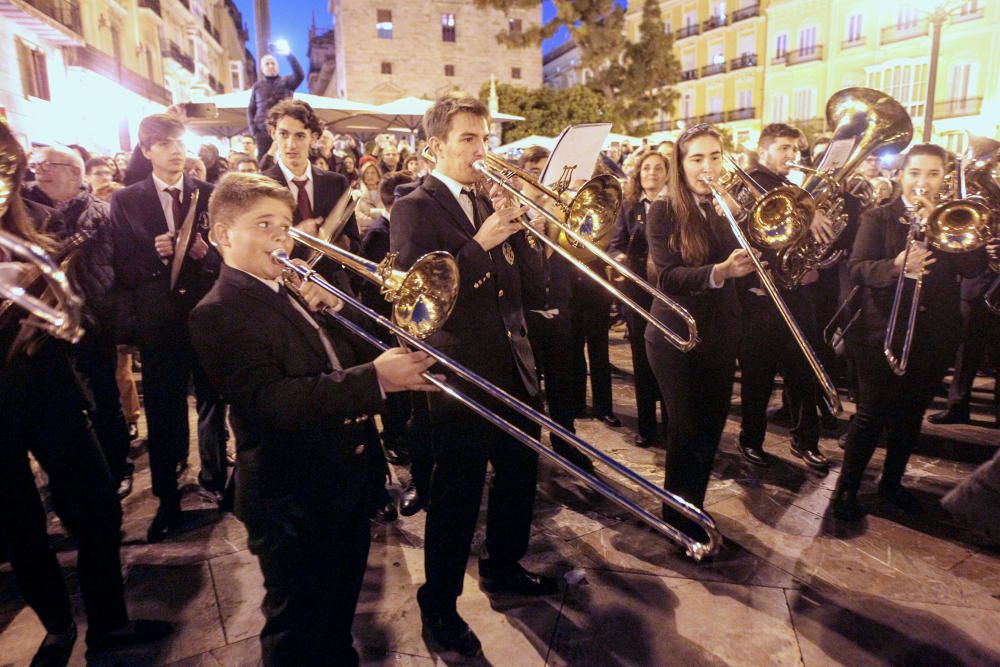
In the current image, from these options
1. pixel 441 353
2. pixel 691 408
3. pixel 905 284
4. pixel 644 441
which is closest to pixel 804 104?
pixel 644 441

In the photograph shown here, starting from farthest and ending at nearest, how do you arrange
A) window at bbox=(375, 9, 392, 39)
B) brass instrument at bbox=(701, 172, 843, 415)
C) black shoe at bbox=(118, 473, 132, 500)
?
window at bbox=(375, 9, 392, 39) < black shoe at bbox=(118, 473, 132, 500) < brass instrument at bbox=(701, 172, 843, 415)

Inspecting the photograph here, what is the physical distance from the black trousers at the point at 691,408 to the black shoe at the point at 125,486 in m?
3.63

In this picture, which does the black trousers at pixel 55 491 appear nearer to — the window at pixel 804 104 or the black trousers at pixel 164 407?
the black trousers at pixel 164 407

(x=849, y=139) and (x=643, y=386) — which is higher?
(x=849, y=139)

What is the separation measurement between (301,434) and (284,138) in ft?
7.93

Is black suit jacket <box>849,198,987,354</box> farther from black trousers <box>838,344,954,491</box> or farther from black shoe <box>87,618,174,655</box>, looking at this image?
black shoe <box>87,618,174,655</box>

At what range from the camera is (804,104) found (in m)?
37.2

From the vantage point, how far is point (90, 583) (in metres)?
2.66

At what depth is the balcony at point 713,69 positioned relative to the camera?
139 feet

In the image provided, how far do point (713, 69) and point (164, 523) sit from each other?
46.3 m

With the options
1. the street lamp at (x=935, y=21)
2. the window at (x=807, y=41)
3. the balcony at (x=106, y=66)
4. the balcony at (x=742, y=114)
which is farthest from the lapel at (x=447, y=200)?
the balcony at (x=742, y=114)

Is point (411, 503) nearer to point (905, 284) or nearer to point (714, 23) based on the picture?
point (905, 284)

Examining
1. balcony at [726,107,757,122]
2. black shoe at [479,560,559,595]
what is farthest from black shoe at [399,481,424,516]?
balcony at [726,107,757,122]

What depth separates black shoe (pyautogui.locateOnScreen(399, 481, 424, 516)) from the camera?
13.5ft
